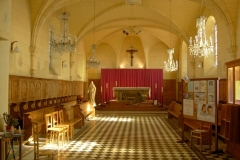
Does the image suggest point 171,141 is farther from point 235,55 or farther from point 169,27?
point 169,27

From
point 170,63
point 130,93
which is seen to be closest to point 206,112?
point 170,63

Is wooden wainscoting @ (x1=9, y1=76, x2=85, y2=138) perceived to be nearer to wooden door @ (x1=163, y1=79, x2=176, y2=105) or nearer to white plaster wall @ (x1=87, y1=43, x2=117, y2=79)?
white plaster wall @ (x1=87, y1=43, x2=117, y2=79)

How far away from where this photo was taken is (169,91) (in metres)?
22.7

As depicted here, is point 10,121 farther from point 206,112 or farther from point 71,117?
point 71,117

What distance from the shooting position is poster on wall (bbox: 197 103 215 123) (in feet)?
23.3

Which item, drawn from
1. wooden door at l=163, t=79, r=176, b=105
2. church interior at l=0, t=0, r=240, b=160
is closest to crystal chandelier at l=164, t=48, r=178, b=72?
church interior at l=0, t=0, r=240, b=160

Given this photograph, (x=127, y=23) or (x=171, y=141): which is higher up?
(x=127, y=23)

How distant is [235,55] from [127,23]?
9.49 m

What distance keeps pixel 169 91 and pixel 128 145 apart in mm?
15308

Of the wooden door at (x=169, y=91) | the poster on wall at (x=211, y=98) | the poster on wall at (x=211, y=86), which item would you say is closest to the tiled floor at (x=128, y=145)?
the poster on wall at (x=211, y=98)

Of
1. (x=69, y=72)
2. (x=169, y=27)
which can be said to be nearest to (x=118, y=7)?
(x=169, y=27)

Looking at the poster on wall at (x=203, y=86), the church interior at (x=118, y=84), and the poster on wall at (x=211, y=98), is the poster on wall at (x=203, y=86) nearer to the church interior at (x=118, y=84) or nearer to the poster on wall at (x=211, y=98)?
the church interior at (x=118, y=84)

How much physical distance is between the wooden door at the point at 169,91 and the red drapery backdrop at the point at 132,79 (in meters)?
0.43

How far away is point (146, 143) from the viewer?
8219mm
